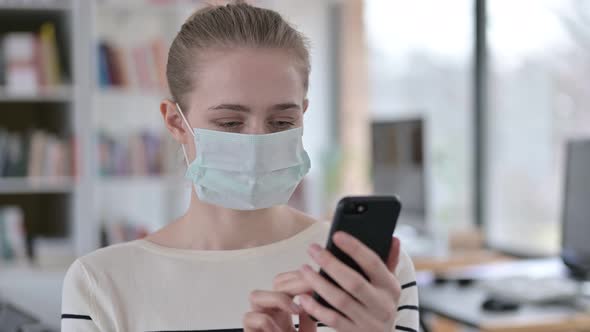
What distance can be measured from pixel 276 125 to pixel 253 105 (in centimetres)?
7

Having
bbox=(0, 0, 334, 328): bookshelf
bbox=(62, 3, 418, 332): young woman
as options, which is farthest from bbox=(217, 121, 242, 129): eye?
bbox=(0, 0, 334, 328): bookshelf

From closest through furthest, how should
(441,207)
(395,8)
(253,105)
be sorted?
1. (253,105)
2. (441,207)
3. (395,8)

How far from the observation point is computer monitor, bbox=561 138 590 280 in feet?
9.79

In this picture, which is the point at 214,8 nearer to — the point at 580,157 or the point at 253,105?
the point at 253,105

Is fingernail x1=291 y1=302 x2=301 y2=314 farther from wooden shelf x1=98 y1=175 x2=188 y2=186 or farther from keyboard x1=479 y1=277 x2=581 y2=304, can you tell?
wooden shelf x1=98 y1=175 x2=188 y2=186

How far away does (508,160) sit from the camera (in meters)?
5.07

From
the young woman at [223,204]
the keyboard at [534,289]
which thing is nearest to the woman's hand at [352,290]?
the young woman at [223,204]

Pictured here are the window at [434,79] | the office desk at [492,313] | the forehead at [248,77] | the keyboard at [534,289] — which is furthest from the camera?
the window at [434,79]

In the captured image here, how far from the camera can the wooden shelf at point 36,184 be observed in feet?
13.4

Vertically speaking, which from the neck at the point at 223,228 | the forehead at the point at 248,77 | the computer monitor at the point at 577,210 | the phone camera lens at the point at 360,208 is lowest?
the computer monitor at the point at 577,210

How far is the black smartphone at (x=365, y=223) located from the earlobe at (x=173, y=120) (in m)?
0.54

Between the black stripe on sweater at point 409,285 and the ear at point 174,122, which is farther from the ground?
the ear at point 174,122

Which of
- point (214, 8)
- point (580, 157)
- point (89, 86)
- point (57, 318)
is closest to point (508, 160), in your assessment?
point (580, 157)

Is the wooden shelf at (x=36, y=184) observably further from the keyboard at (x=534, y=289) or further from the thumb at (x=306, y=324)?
the thumb at (x=306, y=324)
